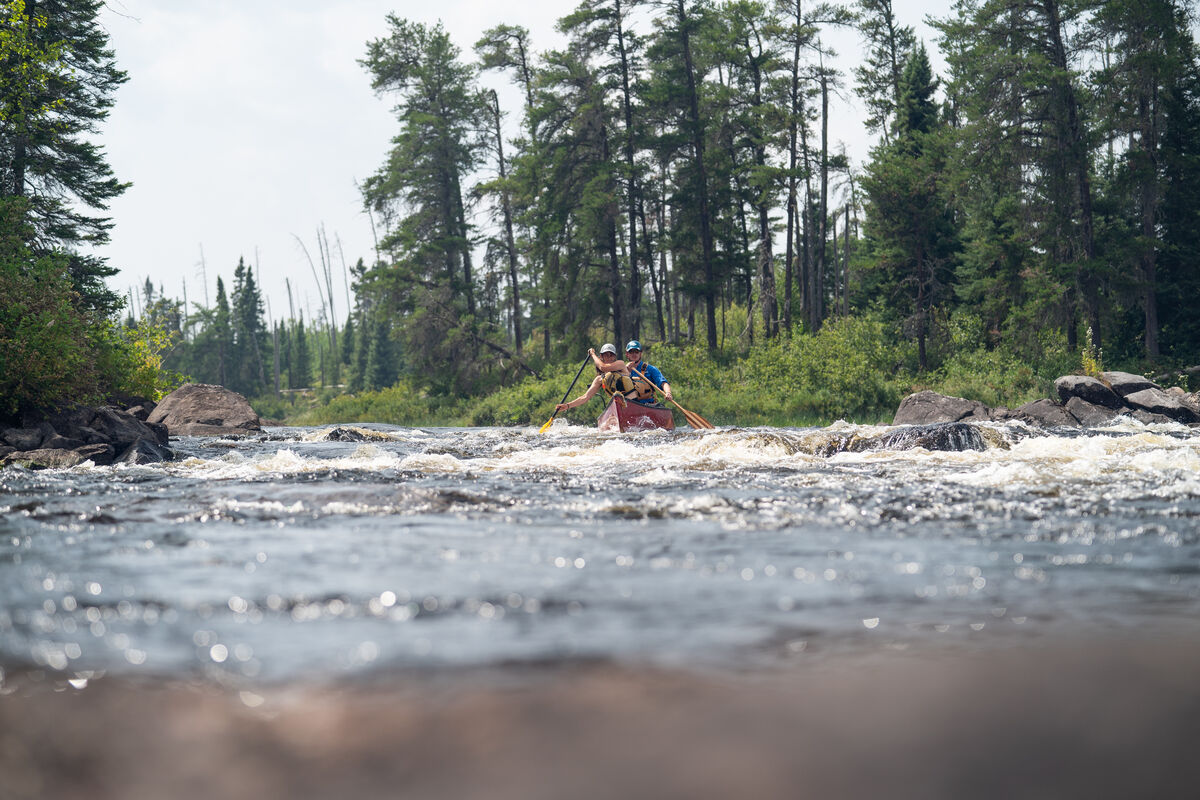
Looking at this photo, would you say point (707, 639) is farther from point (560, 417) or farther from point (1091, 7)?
point (1091, 7)

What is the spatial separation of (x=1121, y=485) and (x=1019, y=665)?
469 cm

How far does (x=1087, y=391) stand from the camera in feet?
60.3

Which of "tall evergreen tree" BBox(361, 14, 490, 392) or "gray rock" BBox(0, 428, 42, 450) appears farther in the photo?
"tall evergreen tree" BBox(361, 14, 490, 392)

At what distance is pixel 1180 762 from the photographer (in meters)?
1.82

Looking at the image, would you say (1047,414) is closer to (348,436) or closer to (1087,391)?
(1087,391)

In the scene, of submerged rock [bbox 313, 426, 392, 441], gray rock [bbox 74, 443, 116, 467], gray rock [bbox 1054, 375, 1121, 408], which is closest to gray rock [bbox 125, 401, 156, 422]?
submerged rock [bbox 313, 426, 392, 441]

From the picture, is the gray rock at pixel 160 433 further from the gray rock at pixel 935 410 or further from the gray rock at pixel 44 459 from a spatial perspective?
the gray rock at pixel 935 410

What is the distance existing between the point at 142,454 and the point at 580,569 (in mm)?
8944

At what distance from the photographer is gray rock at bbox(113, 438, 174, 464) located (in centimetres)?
1017

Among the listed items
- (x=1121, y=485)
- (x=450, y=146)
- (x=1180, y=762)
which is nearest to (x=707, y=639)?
(x=1180, y=762)

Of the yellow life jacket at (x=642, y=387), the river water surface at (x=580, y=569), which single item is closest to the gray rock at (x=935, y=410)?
the yellow life jacket at (x=642, y=387)

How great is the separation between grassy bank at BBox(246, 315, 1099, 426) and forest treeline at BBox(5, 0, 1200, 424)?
1.18 feet

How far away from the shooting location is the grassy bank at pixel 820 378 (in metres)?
23.8

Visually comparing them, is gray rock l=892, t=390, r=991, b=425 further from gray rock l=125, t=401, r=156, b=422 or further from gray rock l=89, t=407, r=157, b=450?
gray rock l=125, t=401, r=156, b=422
